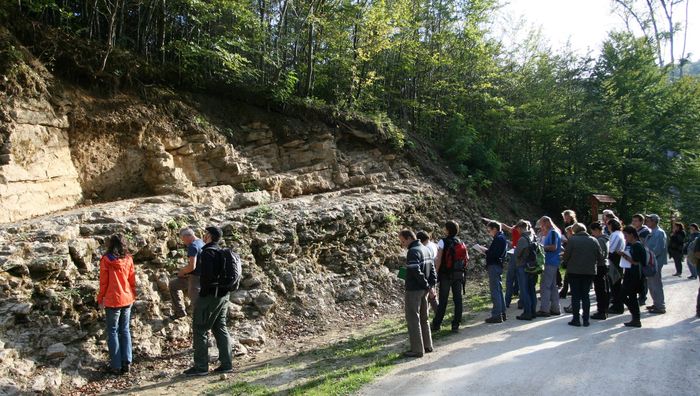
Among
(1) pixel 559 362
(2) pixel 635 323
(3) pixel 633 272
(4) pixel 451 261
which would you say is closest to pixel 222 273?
(4) pixel 451 261

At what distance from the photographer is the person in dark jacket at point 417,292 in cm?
660

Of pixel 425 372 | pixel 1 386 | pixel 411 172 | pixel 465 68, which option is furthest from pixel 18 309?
pixel 465 68

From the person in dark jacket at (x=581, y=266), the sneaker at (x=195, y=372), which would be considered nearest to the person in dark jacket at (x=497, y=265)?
the person in dark jacket at (x=581, y=266)

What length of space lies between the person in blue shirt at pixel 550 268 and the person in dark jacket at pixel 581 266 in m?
0.77

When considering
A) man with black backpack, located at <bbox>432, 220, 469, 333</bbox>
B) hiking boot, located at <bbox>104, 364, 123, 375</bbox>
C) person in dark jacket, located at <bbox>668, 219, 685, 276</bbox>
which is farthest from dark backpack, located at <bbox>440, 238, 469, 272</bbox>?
person in dark jacket, located at <bbox>668, 219, 685, 276</bbox>

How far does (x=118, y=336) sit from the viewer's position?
21.3 ft

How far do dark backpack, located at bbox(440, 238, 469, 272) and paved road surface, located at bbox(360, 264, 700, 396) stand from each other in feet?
3.95

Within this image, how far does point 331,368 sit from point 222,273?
2119 millimetres

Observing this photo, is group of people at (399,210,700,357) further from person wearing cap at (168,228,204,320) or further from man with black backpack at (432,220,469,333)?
person wearing cap at (168,228,204,320)

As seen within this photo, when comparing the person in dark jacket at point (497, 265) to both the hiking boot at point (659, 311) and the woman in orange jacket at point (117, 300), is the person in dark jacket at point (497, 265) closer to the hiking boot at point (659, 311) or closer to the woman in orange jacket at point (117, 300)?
the hiking boot at point (659, 311)

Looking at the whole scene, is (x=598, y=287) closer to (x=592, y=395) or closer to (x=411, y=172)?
(x=592, y=395)

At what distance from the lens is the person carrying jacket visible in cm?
859

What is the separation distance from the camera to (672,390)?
503 centimetres

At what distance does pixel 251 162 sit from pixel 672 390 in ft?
34.2
